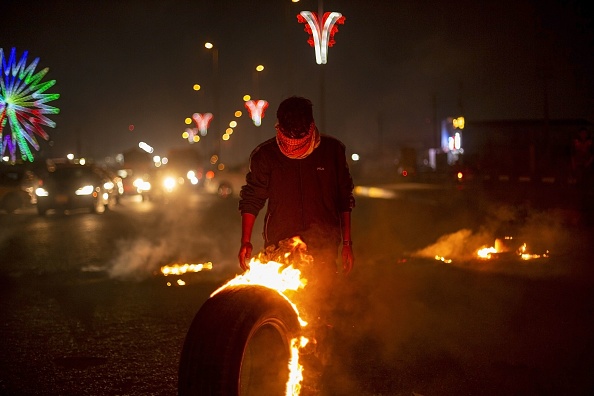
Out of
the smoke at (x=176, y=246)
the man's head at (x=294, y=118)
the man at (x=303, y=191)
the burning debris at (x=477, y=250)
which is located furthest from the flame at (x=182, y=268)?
the man's head at (x=294, y=118)

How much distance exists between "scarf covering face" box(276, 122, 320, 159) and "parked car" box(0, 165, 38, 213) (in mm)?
26497

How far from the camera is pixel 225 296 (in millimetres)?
4062

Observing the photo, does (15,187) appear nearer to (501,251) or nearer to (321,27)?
(321,27)

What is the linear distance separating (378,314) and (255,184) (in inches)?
119

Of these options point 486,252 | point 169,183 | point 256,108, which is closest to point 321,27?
point 486,252

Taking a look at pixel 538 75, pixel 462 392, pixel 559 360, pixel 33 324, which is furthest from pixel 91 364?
pixel 538 75

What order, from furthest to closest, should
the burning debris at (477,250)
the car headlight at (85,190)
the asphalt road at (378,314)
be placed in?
1. the car headlight at (85,190)
2. the burning debris at (477,250)
3. the asphalt road at (378,314)

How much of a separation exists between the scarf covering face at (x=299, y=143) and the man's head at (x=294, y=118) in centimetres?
3

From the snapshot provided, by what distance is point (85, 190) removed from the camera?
89.8 feet

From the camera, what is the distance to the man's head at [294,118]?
466 centimetres

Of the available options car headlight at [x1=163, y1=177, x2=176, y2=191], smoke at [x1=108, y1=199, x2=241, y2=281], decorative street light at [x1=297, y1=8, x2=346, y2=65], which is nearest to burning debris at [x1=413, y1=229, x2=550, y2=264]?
smoke at [x1=108, y1=199, x2=241, y2=281]

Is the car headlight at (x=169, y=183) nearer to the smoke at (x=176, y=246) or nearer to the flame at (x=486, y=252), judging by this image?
the smoke at (x=176, y=246)

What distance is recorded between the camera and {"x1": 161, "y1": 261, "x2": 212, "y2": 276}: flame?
11.5 meters

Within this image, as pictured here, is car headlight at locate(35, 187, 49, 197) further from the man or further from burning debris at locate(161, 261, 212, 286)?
the man
